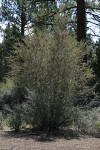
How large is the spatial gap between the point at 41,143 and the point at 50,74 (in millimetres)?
2144

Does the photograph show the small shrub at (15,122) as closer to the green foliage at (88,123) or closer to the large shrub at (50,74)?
the large shrub at (50,74)

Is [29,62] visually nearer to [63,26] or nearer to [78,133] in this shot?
[63,26]

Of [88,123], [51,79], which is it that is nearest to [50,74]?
[51,79]

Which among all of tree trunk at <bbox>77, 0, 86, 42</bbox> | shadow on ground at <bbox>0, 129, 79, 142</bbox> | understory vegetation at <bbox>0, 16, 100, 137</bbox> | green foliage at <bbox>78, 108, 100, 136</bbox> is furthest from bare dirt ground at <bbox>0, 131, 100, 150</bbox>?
tree trunk at <bbox>77, 0, 86, 42</bbox>

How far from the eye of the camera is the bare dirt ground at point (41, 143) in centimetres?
949

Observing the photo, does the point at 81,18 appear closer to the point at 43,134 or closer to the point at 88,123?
the point at 88,123

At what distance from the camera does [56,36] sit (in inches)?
452

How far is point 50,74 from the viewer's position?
37.6 feet

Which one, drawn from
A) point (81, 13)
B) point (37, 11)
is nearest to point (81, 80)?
point (81, 13)

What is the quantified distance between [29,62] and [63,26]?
56.6 inches

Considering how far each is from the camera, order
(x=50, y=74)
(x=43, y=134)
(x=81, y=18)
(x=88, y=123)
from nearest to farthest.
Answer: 1. (x=43, y=134)
2. (x=50, y=74)
3. (x=88, y=123)
4. (x=81, y=18)

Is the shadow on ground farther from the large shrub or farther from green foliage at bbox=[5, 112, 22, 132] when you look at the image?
the large shrub

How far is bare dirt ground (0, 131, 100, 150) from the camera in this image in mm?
9492

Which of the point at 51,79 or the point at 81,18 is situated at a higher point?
the point at 81,18
